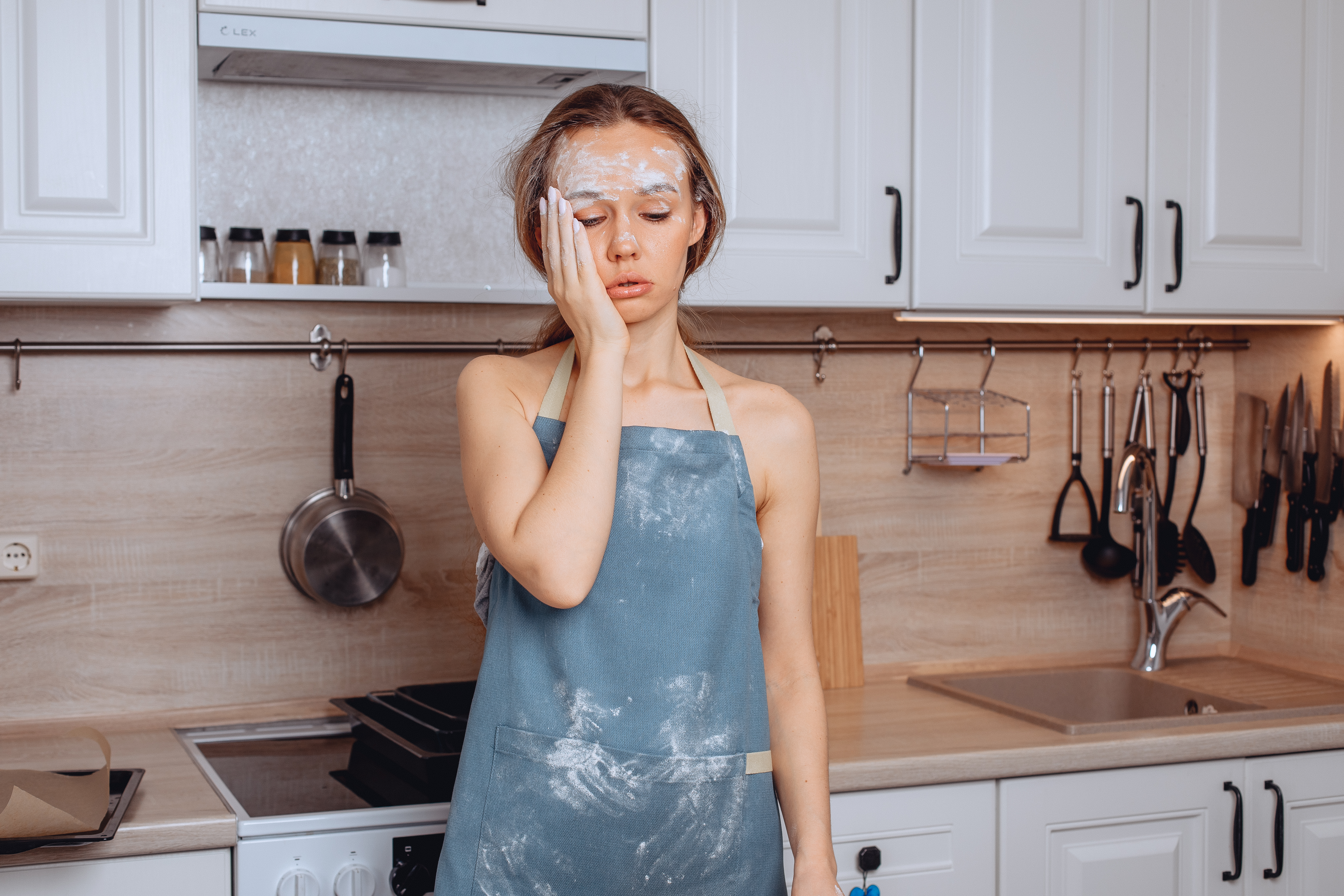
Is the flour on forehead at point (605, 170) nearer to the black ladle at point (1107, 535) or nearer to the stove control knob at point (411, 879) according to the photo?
the stove control knob at point (411, 879)

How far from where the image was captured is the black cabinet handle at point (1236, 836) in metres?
1.83

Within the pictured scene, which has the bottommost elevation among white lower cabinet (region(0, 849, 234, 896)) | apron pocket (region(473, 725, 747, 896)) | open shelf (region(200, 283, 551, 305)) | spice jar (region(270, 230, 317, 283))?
white lower cabinet (region(0, 849, 234, 896))

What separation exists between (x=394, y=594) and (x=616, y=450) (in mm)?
1069

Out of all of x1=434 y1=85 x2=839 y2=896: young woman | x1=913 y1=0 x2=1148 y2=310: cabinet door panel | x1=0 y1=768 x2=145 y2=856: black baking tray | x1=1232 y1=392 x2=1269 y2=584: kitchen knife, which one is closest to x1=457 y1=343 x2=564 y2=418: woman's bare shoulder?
x1=434 y1=85 x2=839 y2=896: young woman

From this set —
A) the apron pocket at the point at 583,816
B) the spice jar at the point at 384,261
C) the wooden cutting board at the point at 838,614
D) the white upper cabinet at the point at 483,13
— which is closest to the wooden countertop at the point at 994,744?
the wooden cutting board at the point at 838,614

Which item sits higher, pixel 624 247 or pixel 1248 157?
pixel 1248 157

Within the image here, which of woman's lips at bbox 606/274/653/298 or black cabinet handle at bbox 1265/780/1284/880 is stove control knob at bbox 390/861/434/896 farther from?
black cabinet handle at bbox 1265/780/1284/880

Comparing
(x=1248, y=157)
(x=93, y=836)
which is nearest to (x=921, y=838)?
(x=93, y=836)

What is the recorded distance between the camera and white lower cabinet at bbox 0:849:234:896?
138 centimetres

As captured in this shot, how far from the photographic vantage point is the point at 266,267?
6.19 feet

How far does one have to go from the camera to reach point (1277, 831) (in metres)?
1.85

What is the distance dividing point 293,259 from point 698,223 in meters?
0.84

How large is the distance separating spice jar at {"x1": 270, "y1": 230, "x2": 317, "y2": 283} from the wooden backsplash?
13 centimetres

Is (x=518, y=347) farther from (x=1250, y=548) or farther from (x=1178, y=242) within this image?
(x=1250, y=548)
